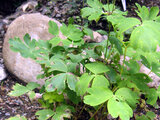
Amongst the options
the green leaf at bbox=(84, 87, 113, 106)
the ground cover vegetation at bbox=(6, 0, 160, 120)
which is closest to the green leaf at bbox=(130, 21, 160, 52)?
the ground cover vegetation at bbox=(6, 0, 160, 120)

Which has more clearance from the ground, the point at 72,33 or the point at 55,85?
the point at 72,33

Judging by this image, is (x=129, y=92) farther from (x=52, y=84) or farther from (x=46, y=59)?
(x=46, y=59)

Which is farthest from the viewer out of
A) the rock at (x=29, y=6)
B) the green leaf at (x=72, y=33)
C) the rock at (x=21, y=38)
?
the rock at (x=29, y=6)

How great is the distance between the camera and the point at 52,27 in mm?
1387

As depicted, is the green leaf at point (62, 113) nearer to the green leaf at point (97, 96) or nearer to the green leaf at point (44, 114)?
A: the green leaf at point (44, 114)

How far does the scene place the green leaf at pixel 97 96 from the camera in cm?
92

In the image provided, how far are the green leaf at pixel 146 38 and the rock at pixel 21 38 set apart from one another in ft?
4.95

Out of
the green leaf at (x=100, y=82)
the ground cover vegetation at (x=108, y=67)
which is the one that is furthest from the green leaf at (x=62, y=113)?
the green leaf at (x=100, y=82)

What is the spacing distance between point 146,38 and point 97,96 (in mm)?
397

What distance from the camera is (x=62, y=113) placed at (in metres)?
1.25

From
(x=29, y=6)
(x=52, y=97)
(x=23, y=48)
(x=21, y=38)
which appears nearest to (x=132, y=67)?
(x=52, y=97)

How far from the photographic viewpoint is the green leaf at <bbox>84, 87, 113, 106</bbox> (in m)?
0.92

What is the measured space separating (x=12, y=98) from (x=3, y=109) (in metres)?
0.20

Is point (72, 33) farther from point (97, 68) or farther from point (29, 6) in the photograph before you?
point (29, 6)
